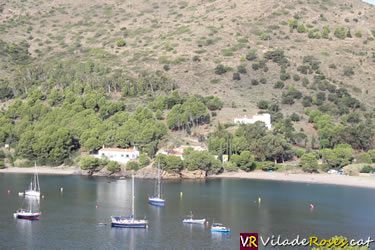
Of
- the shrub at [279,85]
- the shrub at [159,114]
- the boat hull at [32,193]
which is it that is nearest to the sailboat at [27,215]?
the boat hull at [32,193]

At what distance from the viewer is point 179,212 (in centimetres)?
8481

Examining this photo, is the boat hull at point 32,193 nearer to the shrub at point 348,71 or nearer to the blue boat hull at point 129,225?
the blue boat hull at point 129,225

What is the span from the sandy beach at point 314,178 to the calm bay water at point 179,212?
417cm

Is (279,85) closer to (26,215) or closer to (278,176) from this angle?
(278,176)

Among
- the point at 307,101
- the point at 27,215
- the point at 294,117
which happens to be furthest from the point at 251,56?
the point at 27,215

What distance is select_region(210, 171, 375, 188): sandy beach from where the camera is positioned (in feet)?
381

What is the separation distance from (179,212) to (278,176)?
1728 inches

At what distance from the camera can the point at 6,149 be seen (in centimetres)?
13850

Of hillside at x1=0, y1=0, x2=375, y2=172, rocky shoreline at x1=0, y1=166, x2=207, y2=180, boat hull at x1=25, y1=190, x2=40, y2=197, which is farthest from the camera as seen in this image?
hillside at x1=0, y1=0, x2=375, y2=172

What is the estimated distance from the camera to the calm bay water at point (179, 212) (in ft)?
227

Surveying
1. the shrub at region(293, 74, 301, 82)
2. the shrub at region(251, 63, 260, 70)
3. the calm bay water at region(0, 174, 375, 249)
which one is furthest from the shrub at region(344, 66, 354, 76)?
the calm bay water at region(0, 174, 375, 249)

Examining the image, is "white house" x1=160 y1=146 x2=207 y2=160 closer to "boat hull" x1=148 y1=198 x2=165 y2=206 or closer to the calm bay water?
the calm bay water

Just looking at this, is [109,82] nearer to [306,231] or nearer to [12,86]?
[12,86]

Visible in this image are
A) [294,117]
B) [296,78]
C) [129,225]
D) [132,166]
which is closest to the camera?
[129,225]
